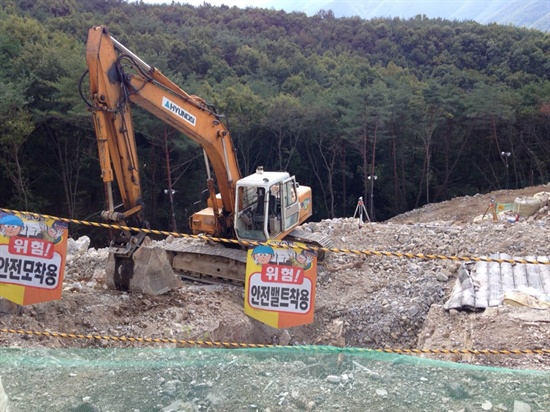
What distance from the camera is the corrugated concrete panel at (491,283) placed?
813cm

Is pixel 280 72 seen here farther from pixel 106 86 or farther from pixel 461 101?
pixel 106 86

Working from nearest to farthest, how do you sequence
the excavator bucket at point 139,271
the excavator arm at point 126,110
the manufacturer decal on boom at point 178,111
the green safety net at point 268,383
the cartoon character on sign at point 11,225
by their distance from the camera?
the green safety net at point 268,383 < the cartoon character on sign at point 11,225 < the excavator arm at point 126,110 < the excavator bucket at point 139,271 < the manufacturer decal on boom at point 178,111

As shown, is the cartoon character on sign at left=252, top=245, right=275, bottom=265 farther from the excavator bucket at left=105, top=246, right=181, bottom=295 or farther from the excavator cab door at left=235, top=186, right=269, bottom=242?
the excavator cab door at left=235, top=186, right=269, bottom=242

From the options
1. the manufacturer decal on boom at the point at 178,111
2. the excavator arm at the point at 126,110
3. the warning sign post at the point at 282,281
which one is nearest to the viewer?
the warning sign post at the point at 282,281

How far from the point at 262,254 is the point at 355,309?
13.2 feet

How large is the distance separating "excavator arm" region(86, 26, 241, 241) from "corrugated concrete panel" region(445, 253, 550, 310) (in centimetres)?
428

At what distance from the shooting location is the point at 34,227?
6.65 meters

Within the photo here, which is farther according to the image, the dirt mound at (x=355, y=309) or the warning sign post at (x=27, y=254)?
the dirt mound at (x=355, y=309)

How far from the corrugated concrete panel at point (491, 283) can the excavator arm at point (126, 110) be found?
4280 millimetres

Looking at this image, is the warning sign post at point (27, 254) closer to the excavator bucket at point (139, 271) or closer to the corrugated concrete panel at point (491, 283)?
the excavator bucket at point (139, 271)

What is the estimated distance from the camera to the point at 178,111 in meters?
8.88

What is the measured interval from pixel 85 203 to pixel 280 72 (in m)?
16.5

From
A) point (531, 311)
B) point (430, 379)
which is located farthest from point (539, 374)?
point (531, 311)

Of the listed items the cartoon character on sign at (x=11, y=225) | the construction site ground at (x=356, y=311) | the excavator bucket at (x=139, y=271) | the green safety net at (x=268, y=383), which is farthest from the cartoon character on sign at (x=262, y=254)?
the excavator bucket at (x=139, y=271)
